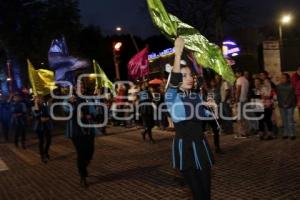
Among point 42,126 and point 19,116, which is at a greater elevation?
point 19,116

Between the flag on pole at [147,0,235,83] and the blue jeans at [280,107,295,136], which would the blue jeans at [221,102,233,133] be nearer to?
the blue jeans at [280,107,295,136]

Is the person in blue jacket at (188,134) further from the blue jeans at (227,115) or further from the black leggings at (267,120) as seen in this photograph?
the blue jeans at (227,115)

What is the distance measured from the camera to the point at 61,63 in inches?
646

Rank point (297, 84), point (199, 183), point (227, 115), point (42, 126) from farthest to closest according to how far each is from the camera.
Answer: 1. point (227, 115)
2. point (297, 84)
3. point (42, 126)
4. point (199, 183)

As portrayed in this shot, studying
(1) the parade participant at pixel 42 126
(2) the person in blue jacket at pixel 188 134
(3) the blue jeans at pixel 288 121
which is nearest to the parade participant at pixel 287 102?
(3) the blue jeans at pixel 288 121

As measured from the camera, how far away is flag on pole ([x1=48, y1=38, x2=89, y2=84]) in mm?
16312

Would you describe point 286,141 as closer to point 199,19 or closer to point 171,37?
point 171,37

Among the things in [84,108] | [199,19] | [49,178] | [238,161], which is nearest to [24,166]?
[49,178]

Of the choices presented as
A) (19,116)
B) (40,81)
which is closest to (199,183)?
(40,81)

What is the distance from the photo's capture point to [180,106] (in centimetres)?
504

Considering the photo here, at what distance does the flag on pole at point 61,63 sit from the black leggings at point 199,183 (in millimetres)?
11804

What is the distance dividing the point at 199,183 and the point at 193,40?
277cm

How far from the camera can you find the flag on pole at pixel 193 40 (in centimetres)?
650

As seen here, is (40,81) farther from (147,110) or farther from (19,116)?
(147,110)
